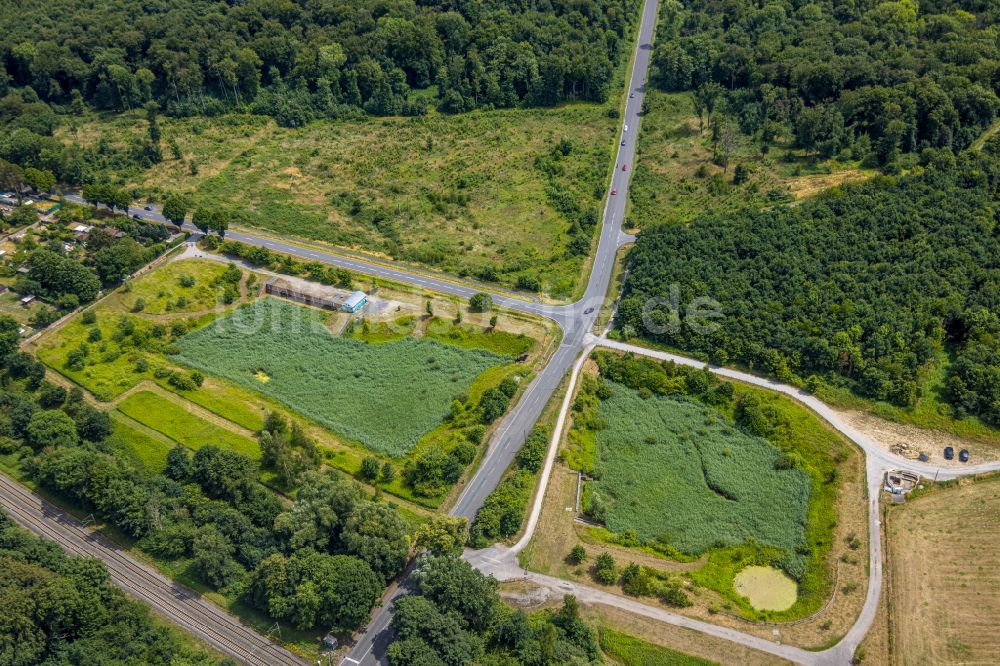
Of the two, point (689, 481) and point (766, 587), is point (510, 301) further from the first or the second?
point (766, 587)

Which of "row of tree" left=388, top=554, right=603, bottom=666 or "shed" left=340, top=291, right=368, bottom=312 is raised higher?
"shed" left=340, top=291, right=368, bottom=312

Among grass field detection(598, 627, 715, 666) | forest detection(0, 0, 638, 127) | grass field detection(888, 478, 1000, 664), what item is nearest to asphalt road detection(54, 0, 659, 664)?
grass field detection(598, 627, 715, 666)

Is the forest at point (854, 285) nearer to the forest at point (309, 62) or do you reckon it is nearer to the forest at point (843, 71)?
the forest at point (843, 71)

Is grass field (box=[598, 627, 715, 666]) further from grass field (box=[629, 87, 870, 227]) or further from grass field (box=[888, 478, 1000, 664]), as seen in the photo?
grass field (box=[629, 87, 870, 227])

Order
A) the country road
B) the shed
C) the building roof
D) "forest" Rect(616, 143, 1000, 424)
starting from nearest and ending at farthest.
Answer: the country road < "forest" Rect(616, 143, 1000, 424) < the shed < the building roof

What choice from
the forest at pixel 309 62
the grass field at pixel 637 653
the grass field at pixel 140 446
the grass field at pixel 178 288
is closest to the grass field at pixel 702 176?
the forest at pixel 309 62

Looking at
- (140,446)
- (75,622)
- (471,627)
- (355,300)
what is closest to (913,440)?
(471,627)
